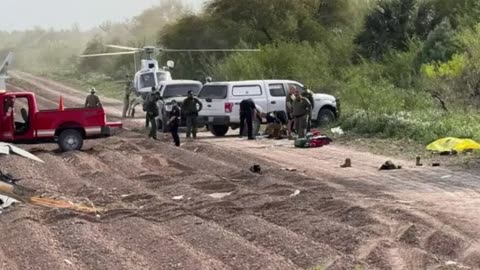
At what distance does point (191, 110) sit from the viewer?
94.0 ft

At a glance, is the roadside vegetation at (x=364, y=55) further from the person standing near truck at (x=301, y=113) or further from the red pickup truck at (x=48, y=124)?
the red pickup truck at (x=48, y=124)

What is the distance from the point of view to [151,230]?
12898mm

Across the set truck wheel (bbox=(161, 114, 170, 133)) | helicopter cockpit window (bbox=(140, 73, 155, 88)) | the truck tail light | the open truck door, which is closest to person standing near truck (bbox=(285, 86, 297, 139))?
the truck tail light

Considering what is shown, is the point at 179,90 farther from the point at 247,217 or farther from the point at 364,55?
the point at 247,217

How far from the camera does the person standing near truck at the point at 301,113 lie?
2670cm

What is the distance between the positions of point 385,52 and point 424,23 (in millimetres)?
2554

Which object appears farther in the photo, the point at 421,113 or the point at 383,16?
the point at 383,16

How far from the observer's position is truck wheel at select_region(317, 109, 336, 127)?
30969 millimetres

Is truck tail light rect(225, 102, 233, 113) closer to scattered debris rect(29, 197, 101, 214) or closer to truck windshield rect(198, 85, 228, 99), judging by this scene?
truck windshield rect(198, 85, 228, 99)

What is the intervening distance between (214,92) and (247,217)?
56.5 ft

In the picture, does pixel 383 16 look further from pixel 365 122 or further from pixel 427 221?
pixel 427 221

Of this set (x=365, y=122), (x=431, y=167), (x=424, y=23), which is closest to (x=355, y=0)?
(x=424, y=23)

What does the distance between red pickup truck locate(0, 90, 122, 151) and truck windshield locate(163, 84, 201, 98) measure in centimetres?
743

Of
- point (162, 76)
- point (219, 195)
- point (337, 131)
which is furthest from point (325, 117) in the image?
point (219, 195)
